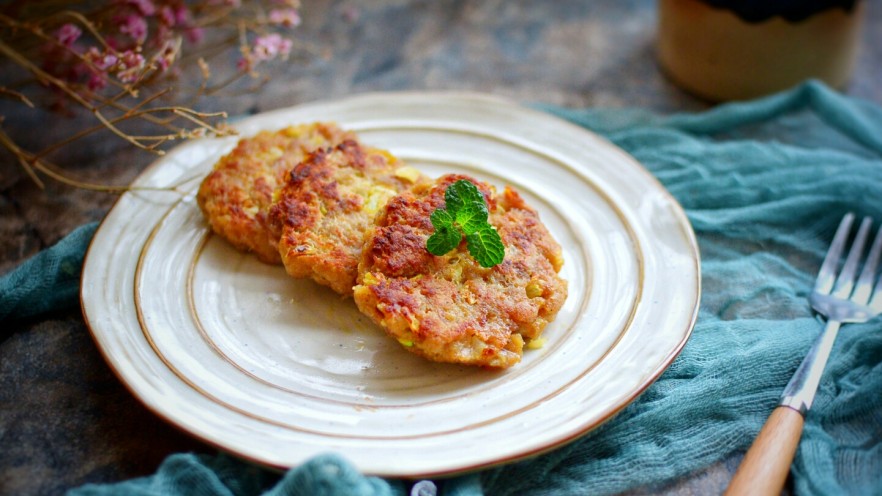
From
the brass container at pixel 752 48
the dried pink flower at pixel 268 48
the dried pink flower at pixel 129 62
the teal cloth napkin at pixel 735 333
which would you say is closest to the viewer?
the teal cloth napkin at pixel 735 333

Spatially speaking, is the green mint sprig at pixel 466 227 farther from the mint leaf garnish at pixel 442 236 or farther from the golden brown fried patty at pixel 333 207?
the golden brown fried patty at pixel 333 207

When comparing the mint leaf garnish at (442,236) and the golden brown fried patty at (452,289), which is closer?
the golden brown fried patty at (452,289)

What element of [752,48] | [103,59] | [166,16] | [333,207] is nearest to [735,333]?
[333,207]

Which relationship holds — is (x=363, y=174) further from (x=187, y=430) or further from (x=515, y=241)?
(x=187, y=430)

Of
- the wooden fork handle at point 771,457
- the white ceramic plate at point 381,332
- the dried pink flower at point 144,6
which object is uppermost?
the dried pink flower at point 144,6

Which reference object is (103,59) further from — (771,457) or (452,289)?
(771,457)

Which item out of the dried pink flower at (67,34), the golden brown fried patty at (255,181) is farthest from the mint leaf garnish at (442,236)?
the dried pink flower at (67,34)

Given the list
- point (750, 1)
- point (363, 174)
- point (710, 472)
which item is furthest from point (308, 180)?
point (750, 1)

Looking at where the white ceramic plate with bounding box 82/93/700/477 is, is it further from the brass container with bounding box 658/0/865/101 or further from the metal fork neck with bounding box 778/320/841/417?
the brass container with bounding box 658/0/865/101

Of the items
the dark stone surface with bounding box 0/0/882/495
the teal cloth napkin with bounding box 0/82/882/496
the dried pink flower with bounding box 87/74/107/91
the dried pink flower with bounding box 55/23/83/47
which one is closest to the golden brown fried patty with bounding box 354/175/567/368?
the teal cloth napkin with bounding box 0/82/882/496
